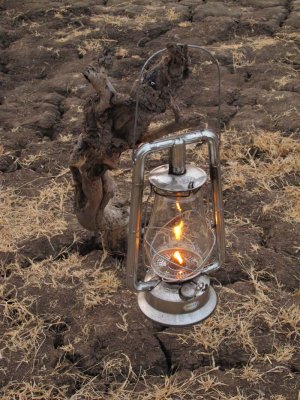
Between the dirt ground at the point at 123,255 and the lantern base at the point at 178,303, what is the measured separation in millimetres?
445

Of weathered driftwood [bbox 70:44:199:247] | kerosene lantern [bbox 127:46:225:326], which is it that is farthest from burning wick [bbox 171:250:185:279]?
weathered driftwood [bbox 70:44:199:247]

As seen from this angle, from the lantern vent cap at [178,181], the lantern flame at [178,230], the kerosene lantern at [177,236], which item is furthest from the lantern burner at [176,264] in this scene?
the lantern vent cap at [178,181]

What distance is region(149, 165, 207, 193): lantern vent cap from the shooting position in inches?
61.9

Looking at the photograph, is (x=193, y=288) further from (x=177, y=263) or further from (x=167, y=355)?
A: (x=167, y=355)

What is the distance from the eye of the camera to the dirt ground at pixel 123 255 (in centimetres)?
226

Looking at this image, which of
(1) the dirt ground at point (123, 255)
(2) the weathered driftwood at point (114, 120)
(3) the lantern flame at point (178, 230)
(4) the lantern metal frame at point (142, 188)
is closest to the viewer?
(4) the lantern metal frame at point (142, 188)

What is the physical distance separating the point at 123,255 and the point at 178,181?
4.16 ft

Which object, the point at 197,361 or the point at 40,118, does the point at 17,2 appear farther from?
the point at 197,361

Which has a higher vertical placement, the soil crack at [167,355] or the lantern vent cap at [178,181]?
the lantern vent cap at [178,181]

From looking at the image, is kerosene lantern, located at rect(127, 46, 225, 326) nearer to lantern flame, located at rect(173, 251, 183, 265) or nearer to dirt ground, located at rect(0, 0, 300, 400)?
lantern flame, located at rect(173, 251, 183, 265)

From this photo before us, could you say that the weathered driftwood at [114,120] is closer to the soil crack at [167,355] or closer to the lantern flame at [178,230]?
the lantern flame at [178,230]

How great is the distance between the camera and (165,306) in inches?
73.4

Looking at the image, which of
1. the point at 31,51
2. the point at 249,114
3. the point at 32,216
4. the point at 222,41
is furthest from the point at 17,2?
the point at 32,216

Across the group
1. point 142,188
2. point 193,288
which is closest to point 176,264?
point 193,288
